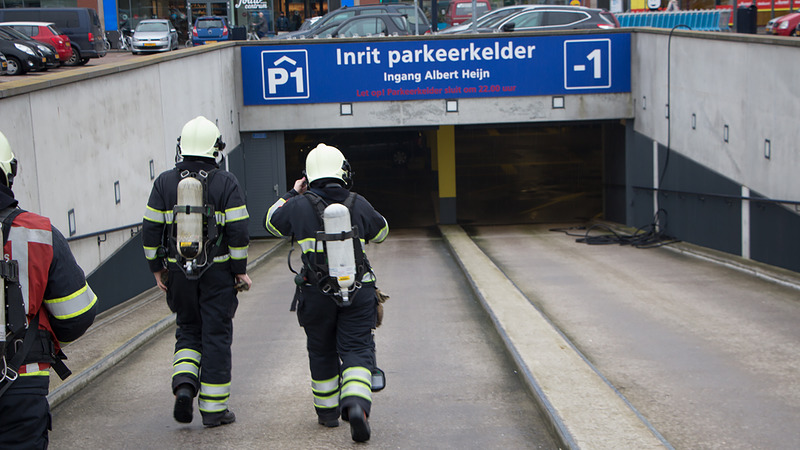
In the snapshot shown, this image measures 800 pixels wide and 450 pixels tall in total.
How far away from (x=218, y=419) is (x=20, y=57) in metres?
20.2

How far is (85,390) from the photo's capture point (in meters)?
6.62

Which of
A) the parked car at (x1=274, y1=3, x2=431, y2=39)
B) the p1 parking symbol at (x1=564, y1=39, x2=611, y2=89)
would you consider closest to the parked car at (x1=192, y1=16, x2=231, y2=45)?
the parked car at (x1=274, y1=3, x2=431, y2=39)

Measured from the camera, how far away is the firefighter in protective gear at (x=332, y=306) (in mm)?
5270

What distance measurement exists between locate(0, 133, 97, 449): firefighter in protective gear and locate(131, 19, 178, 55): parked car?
117 feet

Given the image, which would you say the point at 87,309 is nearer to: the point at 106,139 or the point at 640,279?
the point at 106,139

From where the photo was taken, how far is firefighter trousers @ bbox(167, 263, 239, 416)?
5.49 meters

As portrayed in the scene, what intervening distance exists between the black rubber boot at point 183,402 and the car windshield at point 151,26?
118ft

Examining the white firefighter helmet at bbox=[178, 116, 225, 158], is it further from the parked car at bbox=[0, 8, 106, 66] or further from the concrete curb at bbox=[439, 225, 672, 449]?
the parked car at bbox=[0, 8, 106, 66]

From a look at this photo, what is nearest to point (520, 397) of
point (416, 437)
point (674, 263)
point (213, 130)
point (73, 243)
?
point (416, 437)

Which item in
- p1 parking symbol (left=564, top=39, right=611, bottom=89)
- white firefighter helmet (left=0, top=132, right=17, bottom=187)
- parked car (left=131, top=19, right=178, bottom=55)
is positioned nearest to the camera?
white firefighter helmet (left=0, top=132, right=17, bottom=187)

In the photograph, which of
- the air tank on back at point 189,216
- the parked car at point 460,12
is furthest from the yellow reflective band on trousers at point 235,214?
the parked car at point 460,12

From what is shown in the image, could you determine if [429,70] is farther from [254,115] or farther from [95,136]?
[95,136]

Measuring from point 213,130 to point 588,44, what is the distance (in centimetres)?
1618

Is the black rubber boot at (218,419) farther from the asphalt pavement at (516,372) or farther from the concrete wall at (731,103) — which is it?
the concrete wall at (731,103)
